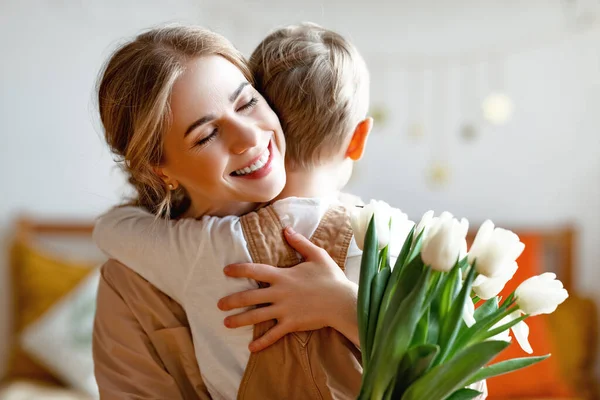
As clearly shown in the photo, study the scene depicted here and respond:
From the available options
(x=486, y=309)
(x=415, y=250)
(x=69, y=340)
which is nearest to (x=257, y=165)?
(x=415, y=250)

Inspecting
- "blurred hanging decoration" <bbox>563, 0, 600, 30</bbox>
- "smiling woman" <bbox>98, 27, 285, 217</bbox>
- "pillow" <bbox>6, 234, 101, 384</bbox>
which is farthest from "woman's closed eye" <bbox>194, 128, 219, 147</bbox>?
"blurred hanging decoration" <bbox>563, 0, 600, 30</bbox>

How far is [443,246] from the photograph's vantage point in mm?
797

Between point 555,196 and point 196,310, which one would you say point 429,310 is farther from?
point 555,196

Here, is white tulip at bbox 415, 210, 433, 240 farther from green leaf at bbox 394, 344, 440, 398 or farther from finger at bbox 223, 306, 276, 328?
finger at bbox 223, 306, 276, 328

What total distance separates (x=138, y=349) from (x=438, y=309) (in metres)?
0.59

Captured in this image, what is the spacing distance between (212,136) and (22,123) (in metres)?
2.48

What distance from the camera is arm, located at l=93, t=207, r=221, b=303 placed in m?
1.12

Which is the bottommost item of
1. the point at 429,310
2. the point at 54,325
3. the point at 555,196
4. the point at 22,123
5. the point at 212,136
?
the point at 54,325

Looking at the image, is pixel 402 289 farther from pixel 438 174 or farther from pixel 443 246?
pixel 438 174

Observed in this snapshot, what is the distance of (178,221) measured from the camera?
1.19 m

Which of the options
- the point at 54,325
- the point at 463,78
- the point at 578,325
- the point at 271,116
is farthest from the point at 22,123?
the point at 578,325

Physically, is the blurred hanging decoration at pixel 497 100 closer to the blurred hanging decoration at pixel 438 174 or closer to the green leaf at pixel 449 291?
the blurred hanging decoration at pixel 438 174

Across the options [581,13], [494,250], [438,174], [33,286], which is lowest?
[33,286]

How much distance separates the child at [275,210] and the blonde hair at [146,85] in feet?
0.24
